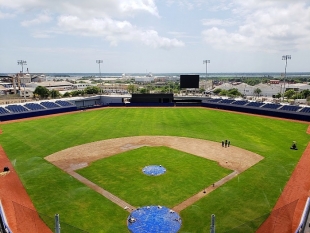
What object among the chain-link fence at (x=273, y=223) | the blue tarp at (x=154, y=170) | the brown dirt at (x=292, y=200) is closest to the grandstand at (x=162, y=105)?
the brown dirt at (x=292, y=200)

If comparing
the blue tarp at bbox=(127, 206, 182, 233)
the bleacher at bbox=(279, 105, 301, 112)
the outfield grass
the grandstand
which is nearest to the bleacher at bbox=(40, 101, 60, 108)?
the grandstand

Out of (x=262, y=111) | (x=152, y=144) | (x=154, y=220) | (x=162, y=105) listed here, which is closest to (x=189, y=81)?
(x=162, y=105)

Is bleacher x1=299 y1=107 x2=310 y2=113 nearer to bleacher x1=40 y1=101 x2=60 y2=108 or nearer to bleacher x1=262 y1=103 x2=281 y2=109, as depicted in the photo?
bleacher x1=262 y1=103 x2=281 y2=109

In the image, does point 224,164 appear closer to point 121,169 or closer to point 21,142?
point 121,169

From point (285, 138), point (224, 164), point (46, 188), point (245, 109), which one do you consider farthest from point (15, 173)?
point (245, 109)

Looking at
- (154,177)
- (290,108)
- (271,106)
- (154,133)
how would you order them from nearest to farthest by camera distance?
(154,177) → (154,133) → (290,108) → (271,106)

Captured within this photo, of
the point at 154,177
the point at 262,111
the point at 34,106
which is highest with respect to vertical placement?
the point at 34,106

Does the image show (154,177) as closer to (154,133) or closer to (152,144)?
(152,144)
